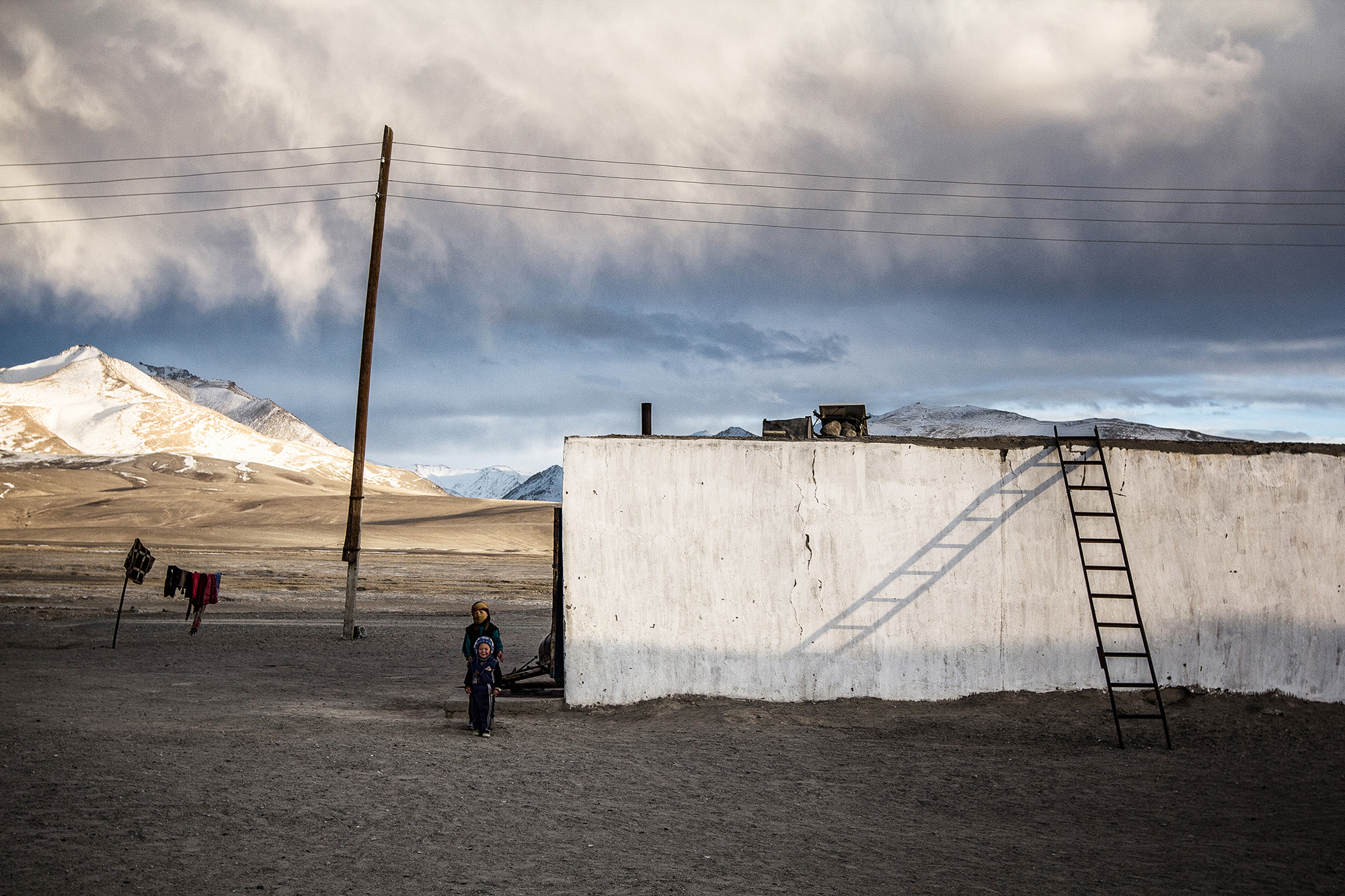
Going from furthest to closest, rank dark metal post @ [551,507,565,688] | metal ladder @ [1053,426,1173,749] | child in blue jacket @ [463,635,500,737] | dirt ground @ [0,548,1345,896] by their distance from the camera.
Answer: dark metal post @ [551,507,565,688]
metal ladder @ [1053,426,1173,749]
child in blue jacket @ [463,635,500,737]
dirt ground @ [0,548,1345,896]

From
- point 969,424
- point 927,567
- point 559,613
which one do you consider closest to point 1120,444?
point 927,567

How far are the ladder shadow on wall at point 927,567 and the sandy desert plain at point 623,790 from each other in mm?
899

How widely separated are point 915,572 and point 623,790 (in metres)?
5.07

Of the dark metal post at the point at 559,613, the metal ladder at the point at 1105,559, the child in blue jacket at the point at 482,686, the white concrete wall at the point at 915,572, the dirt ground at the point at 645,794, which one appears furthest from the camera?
the dark metal post at the point at 559,613

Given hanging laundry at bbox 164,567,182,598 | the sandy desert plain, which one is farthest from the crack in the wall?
hanging laundry at bbox 164,567,182,598

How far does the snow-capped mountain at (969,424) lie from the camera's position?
17859 millimetres

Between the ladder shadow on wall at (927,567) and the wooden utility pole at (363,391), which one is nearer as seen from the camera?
the ladder shadow on wall at (927,567)

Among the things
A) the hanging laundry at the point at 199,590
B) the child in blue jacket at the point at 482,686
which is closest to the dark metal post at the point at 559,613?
the child in blue jacket at the point at 482,686

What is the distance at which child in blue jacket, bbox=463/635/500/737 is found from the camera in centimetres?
1009

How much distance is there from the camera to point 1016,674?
11.1 metres

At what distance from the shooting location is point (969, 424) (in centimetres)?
2528

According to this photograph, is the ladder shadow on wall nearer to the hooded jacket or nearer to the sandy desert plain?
the sandy desert plain

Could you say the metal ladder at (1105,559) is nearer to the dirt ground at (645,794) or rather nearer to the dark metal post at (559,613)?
the dirt ground at (645,794)

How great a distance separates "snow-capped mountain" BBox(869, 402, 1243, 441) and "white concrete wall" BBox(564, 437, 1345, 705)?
6.14 m
